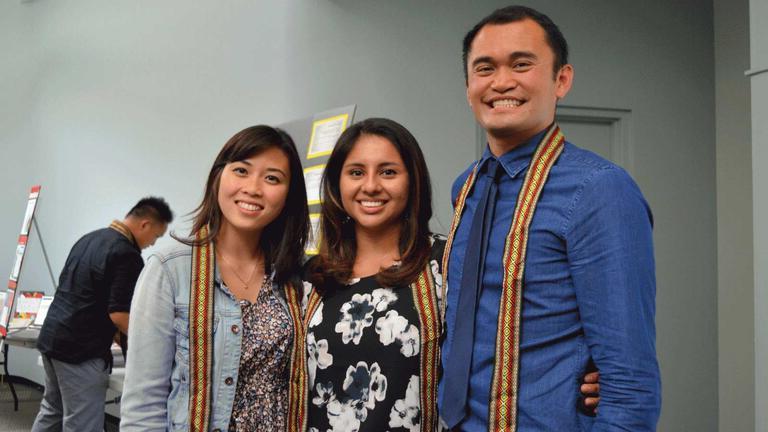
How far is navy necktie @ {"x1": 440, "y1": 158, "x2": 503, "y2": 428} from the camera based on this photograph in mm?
1332

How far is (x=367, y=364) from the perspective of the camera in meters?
→ 1.60

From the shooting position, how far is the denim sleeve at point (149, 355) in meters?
1.56

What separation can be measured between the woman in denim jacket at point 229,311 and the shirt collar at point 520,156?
2.08 feet

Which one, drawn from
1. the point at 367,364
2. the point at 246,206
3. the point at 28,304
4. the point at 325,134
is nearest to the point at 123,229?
the point at 325,134

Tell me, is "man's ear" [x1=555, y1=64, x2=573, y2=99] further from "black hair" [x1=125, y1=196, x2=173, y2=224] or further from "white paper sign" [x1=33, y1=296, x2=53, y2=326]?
"white paper sign" [x1=33, y1=296, x2=53, y2=326]

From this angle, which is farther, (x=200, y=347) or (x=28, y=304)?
(x=28, y=304)

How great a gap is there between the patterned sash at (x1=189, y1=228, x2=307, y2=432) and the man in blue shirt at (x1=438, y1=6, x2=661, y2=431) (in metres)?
0.43

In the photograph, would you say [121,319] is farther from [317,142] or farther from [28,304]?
[28,304]

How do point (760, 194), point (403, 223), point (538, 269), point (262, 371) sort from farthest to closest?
point (760, 194) < point (403, 223) < point (262, 371) < point (538, 269)

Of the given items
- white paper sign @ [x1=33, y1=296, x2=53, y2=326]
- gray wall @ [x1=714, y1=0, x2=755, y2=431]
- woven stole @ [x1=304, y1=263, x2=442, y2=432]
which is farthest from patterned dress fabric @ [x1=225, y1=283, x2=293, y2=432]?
white paper sign @ [x1=33, y1=296, x2=53, y2=326]

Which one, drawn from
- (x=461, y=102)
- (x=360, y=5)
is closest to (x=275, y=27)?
(x=360, y=5)

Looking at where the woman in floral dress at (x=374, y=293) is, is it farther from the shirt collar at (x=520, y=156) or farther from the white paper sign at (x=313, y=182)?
the white paper sign at (x=313, y=182)

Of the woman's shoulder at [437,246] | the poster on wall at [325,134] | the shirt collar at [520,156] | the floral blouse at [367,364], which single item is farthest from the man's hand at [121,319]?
the shirt collar at [520,156]

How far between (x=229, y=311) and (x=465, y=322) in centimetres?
63
